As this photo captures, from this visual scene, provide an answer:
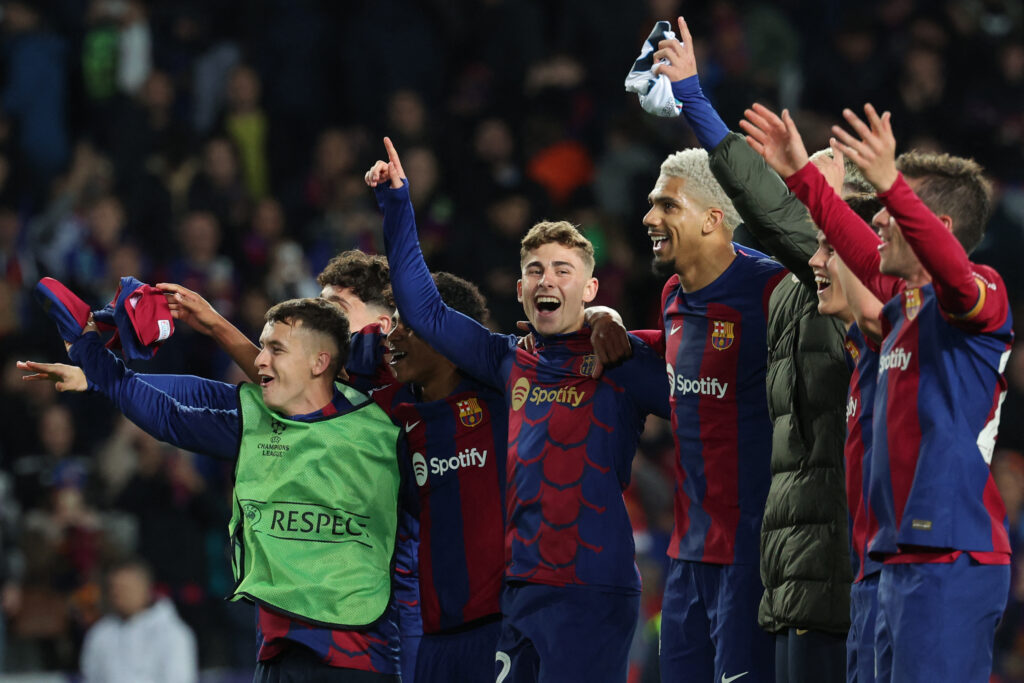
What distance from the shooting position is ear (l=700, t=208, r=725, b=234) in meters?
5.82

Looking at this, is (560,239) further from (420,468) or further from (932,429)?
(932,429)

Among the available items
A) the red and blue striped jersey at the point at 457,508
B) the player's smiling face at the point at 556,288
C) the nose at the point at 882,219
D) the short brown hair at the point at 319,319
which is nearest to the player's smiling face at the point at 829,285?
the nose at the point at 882,219

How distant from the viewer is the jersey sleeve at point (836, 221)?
4.70 meters

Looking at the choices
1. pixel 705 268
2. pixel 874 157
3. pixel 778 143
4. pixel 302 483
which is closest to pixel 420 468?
pixel 302 483

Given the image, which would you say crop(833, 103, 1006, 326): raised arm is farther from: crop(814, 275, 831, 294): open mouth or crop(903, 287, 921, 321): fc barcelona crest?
crop(814, 275, 831, 294): open mouth

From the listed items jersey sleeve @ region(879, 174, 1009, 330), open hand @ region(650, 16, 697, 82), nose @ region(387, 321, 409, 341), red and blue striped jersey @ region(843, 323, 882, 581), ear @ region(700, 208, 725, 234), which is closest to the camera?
jersey sleeve @ region(879, 174, 1009, 330)

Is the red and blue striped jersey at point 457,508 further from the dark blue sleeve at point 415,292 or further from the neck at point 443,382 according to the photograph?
the dark blue sleeve at point 415,292

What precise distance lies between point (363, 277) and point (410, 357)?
649mm

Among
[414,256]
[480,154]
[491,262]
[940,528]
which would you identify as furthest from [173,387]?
[480,154]

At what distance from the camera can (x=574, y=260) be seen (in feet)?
19.2

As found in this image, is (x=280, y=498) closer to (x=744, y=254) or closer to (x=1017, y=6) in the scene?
(x=744, y=254)

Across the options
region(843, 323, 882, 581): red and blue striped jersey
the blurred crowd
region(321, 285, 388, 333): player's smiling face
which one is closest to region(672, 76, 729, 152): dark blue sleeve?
region(843, 323, 882, 581): red and blue striped jersey

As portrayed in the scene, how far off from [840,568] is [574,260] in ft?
4.85

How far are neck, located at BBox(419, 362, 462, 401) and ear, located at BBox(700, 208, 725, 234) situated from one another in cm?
112
